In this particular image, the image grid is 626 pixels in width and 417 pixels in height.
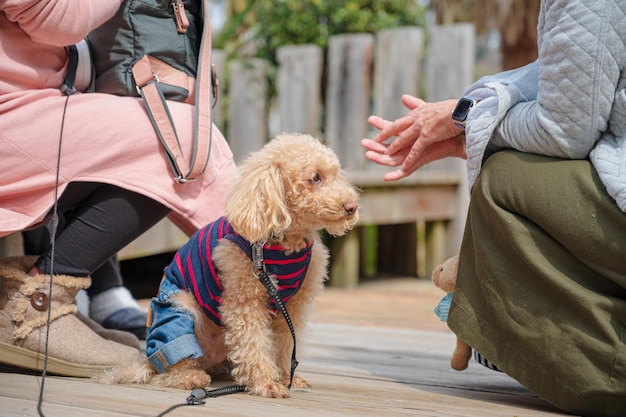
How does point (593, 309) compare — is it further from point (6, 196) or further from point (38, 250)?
point (38, 250)

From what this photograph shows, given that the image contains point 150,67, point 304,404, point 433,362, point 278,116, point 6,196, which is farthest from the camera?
point 278,116

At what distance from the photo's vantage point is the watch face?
222 centimetres

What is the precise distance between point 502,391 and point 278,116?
13.8ft

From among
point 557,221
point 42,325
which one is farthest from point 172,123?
point 557,221

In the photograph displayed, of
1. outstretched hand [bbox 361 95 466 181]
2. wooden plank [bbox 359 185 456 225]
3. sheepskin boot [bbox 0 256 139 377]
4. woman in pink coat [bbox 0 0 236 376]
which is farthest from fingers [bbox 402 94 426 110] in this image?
wooden plank [bbox 359 185 456 225]

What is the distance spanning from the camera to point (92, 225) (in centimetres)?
240

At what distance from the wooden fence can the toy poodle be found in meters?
3.40

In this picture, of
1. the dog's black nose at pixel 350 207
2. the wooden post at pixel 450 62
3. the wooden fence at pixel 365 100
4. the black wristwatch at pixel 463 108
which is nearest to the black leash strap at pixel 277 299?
the dog's black nose at pixel 350 207

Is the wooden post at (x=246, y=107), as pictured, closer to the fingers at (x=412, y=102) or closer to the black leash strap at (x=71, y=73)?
the fingers at (x=412, y=102)

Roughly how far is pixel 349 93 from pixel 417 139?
3.59 m

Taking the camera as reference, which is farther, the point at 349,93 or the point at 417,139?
the point at 349,93

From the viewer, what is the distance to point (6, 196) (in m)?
2.27

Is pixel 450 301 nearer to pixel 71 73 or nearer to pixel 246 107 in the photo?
pixel 71 73

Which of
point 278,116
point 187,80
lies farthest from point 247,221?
point 278,116
